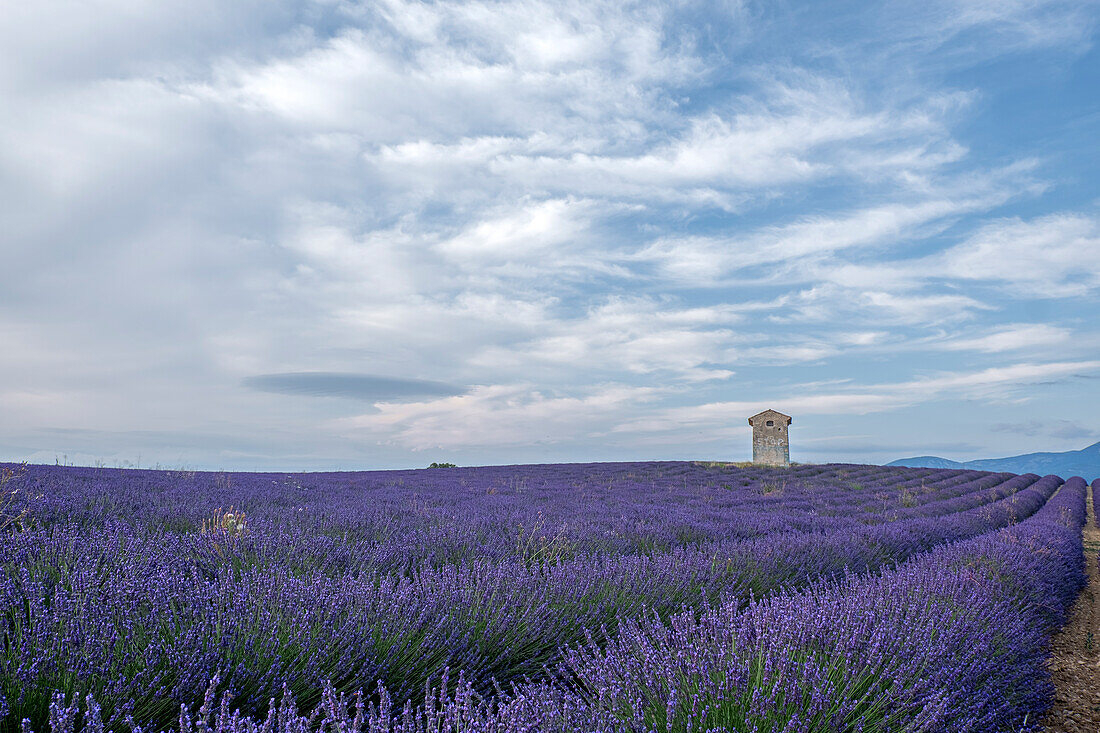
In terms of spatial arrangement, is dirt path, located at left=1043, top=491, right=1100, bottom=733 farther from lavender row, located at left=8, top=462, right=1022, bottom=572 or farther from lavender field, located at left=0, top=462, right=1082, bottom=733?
lavender row, located at left=8, top=462, right=1022, bottom=572

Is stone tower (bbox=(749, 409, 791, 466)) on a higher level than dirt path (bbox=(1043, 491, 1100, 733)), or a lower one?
higher

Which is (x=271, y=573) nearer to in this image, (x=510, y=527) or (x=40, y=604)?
(x=40, y=604)

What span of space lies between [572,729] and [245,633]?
120cm

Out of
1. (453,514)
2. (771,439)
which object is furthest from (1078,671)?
(771,439)

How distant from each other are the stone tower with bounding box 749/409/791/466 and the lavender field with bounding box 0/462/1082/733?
1466cm

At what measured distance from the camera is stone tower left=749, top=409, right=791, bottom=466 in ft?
65.3

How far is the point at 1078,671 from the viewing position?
3.83 metres

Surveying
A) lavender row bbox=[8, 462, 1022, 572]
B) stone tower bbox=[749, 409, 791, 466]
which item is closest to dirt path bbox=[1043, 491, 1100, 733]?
lavender row bbox=[8, 462, 1022, 572]

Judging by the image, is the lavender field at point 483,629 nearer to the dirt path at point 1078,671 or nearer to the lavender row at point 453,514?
the lavender row at point 453,514

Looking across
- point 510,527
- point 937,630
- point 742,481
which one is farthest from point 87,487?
point 742,481

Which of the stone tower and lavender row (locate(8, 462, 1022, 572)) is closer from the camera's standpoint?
lavender row (locate(8, 462, 1022, 572))

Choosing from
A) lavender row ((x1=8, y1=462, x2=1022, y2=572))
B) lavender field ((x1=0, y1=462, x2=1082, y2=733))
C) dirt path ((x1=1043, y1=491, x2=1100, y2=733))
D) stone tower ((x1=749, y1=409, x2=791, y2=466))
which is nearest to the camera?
lavender field ((x1=0, y1=462, x2=1082, y2=733))

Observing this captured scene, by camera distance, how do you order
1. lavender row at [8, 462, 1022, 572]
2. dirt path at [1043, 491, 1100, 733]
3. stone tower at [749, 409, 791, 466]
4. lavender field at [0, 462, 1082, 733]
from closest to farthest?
lavender field at [0, 462, 1082, 733], dirt path at [1043, 491, 1100, 733], lavender row at [8, 462, 1022, 572], stone tower at [749, 409, 791, 466]

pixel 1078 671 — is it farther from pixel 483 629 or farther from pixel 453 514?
pixel 453 514
